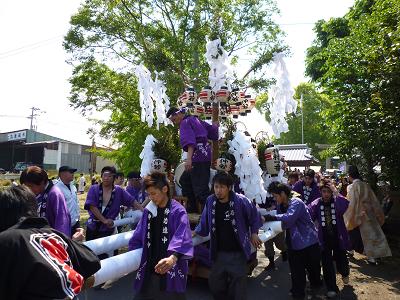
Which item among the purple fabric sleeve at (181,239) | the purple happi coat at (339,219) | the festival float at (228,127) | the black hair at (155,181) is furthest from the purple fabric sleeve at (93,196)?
the purple happi coat at (339,219)

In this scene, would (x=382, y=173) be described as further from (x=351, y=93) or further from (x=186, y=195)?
(x=186, y=195)

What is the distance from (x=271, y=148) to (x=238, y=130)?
2.57 feet

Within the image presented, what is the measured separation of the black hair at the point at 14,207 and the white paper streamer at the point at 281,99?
5.36m

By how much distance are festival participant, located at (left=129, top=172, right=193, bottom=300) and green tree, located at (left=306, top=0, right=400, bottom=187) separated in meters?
5.36

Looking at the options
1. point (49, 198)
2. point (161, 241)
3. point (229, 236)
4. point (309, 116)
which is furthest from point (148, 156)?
point (309, 116)

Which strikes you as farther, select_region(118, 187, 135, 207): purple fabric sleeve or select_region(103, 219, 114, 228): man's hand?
select_region(118, 187, 135, 207): purple fabric sleeve

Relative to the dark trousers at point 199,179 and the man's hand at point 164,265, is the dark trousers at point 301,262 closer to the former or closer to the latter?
the dark trousers at point 199,179

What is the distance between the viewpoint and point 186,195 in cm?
580

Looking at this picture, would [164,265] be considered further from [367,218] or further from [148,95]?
[367,218]

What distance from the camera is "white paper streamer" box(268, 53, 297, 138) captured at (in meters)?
6.61

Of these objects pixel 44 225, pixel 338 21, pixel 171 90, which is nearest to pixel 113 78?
pixel 171 90

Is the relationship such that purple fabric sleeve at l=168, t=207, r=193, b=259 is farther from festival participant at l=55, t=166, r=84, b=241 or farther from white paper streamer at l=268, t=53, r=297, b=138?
white paper streamer at l=268, t=53, r=297, b=138

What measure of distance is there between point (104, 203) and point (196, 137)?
69.2 inches

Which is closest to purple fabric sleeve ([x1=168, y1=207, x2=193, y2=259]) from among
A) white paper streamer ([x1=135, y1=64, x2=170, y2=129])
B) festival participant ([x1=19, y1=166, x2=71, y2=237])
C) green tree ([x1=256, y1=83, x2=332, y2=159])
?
festival participant ([x1=19, y1=166, x2=71, y2=237])
